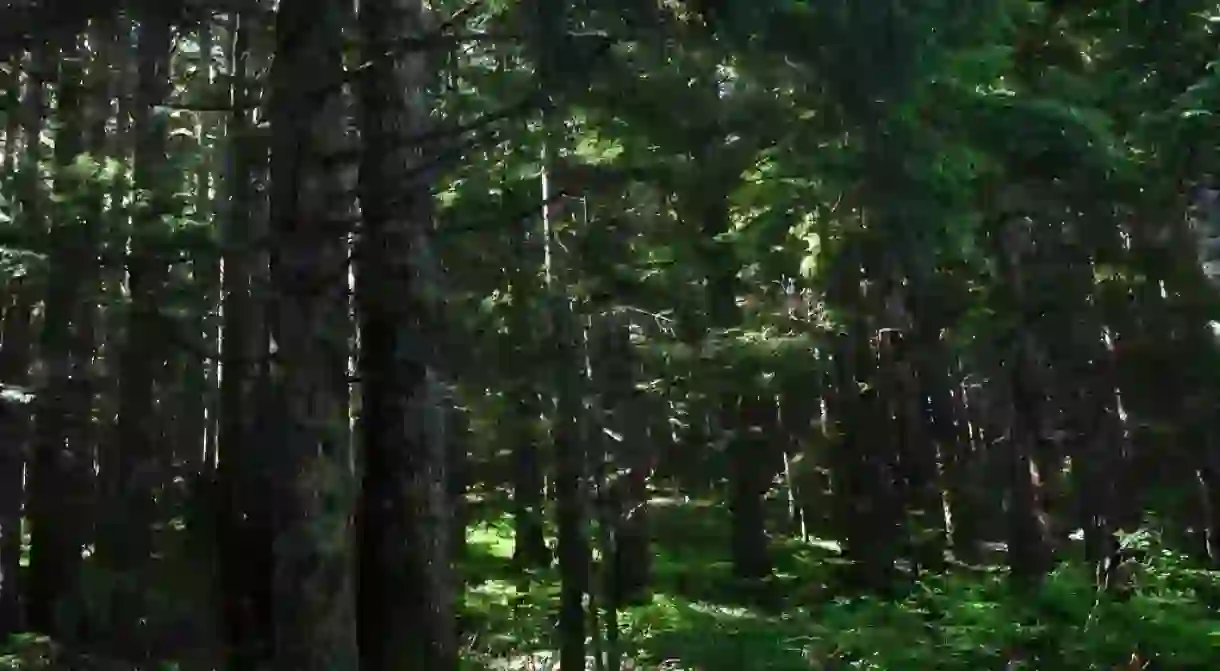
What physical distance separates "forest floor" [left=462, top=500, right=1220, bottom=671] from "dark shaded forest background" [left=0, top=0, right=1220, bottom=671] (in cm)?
8

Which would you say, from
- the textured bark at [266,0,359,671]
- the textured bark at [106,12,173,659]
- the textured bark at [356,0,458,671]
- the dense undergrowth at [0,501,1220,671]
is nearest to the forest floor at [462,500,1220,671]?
the dense undergrowth at [0,501,1220,671]

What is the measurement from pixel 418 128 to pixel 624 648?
6.74m

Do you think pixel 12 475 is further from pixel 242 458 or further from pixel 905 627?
pixel 905 627

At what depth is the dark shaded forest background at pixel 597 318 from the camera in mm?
6062

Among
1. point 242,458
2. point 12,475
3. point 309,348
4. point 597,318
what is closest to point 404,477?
point 309,348

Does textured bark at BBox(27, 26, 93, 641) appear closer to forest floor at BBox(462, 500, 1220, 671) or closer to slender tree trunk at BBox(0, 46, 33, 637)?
slender tree trunk at BBox(0, 46, 33, 637)

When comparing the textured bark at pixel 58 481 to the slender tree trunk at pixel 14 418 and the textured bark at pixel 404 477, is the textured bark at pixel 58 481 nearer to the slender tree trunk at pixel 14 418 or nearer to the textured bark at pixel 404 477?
the slender tree trunk at pixel 14 418

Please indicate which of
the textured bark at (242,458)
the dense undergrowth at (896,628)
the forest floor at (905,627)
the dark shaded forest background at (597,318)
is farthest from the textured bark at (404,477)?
the forest floor at (905,627)

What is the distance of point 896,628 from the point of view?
13.1 meters

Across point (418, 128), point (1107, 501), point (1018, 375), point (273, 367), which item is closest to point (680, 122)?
point (418, 128)

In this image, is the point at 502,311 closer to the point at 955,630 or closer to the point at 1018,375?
the point at 955,630

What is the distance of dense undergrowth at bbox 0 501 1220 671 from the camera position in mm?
11062

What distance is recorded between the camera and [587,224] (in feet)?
43.7

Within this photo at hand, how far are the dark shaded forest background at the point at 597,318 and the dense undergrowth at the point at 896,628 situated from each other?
0.09 metres
